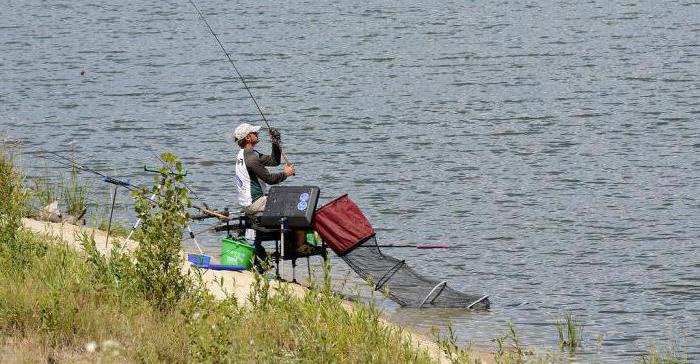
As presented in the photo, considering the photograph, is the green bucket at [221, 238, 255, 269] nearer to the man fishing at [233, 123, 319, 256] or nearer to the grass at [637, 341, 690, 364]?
the man fishing at [233, 123, 319, 256]

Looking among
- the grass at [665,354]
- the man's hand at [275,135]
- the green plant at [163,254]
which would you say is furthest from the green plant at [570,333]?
the green plant at [163,254]

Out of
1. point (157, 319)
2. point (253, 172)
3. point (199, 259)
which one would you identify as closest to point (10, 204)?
point (199, 259)

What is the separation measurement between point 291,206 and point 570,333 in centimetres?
288

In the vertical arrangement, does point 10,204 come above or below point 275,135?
below

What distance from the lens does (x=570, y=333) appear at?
1228 cm

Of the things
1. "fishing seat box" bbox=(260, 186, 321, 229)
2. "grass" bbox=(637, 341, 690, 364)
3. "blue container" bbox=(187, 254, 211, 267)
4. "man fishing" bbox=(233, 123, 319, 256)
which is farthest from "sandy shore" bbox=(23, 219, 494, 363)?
"grass" bbox=(637, 341, 690, 364)

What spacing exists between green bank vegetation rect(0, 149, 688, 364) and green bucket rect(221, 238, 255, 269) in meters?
2.66

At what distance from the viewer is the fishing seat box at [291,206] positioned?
42.6ft

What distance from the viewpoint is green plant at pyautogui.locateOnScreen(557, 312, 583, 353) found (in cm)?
1223

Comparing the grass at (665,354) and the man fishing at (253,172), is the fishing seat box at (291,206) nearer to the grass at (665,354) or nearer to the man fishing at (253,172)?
the man fishing at (253,172)

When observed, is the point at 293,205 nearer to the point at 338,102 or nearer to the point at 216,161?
the point at 216,161

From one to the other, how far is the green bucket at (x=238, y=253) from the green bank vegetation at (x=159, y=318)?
2.66 metres

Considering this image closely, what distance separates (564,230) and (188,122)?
10.0 metres

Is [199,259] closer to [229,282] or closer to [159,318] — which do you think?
[229,282]
